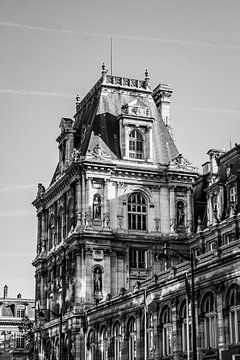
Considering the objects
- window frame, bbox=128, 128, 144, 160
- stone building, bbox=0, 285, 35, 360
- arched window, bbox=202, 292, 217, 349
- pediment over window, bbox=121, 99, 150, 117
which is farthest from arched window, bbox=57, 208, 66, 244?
stone building, bbox=0, 285, 35, 360

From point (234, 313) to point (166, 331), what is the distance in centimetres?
972

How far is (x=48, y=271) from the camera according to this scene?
78.2 metres

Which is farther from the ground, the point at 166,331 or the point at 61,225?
the point at 61,225

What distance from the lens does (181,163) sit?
73.1m

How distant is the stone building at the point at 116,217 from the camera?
62.6 meters

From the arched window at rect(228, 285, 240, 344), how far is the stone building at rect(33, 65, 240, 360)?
36.5ft

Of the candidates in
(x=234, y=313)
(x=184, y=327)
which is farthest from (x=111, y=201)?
(x=234, y=313)

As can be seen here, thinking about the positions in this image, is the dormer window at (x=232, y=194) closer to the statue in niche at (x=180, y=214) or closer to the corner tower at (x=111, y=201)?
the corner tower at (x=111, y=201)

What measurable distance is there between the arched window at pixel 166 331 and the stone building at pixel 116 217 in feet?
5.73

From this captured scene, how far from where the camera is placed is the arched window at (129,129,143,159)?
239ft

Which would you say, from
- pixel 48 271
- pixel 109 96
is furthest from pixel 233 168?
pixel 48 271

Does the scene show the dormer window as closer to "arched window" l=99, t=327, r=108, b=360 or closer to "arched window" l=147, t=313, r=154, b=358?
"arched window" l=147, t=313, r=154, b=358

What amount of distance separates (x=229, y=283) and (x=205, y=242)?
22.3 m

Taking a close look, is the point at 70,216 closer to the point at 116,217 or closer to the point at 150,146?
the point at 116,217
